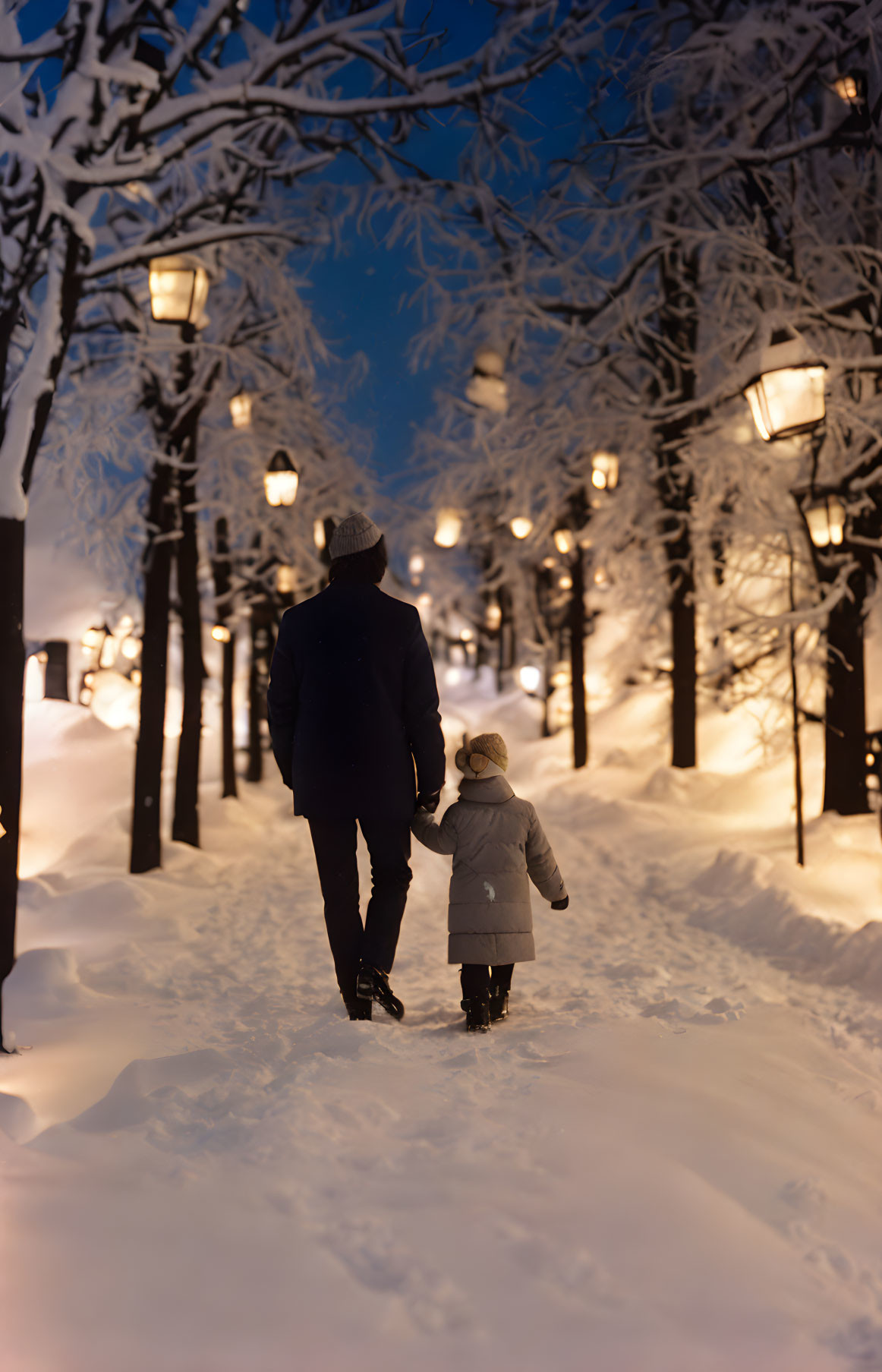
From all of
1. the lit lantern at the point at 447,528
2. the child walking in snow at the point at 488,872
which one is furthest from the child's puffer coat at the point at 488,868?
the lit lantern at the point at 447,528

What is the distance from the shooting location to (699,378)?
51.0 feet

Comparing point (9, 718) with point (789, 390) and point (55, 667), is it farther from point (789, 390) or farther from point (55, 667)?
point (55, 667)

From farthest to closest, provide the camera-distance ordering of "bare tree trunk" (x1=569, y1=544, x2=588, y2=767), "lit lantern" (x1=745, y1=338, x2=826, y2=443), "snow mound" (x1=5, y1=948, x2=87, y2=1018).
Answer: "bare tree trunk" (x1=569, y1=544, x2=588, y2=767)
"lit lantern" (x1=745, y1=338, x2=826, y2=443)
"snow mound" (x1=5, y1=948, x2=87, y2=1018)

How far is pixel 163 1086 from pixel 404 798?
1542mm

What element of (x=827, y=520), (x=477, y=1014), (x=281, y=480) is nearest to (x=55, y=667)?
(x=281, y=480)

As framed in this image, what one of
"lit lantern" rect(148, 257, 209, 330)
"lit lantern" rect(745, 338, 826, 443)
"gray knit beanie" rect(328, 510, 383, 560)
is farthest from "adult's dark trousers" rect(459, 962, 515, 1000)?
"lit lantern" rect(148, 257, 209, 330)

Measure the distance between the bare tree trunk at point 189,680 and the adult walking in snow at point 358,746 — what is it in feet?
27.7

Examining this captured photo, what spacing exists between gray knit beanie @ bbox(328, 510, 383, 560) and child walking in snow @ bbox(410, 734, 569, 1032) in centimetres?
106

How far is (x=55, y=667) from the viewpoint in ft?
126

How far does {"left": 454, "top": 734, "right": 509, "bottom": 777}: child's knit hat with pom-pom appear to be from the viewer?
4.44m

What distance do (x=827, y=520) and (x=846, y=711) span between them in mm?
2203

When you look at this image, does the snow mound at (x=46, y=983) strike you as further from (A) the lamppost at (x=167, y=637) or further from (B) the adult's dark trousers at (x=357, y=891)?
(A) the lamppost at (x=167, y=637)

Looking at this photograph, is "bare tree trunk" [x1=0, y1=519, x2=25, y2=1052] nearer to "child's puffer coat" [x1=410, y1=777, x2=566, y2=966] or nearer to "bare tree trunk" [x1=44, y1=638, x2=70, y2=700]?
"child's puffer coat" [x1=410, y1=777, x2=566, y2=966]

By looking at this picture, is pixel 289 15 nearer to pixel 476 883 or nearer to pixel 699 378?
pixel 476 883
